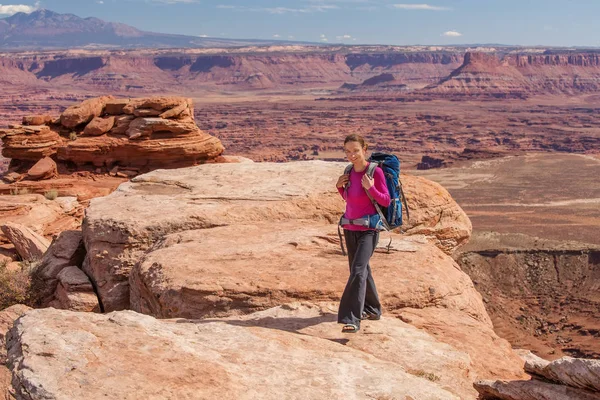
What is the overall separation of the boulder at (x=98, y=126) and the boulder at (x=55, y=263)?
927 cm

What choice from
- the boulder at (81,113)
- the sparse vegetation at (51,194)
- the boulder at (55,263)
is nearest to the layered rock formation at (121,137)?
the boulder at (81,113)

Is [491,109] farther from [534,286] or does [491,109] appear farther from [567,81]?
[534,286]

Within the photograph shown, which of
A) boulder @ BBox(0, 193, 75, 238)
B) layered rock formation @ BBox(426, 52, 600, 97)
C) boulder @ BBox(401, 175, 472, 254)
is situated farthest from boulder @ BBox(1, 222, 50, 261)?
layered rock formation @ BBox(426, 52, 600, 97)

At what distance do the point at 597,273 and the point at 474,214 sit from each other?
13.8 metres

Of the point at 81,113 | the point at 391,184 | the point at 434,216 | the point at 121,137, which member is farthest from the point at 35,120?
the point at 391,184

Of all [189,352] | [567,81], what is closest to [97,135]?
[189,352]

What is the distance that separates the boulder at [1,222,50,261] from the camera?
460 inches

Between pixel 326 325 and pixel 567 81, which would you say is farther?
pixel 567 81

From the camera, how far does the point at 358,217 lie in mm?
5879

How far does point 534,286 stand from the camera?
2652 cm

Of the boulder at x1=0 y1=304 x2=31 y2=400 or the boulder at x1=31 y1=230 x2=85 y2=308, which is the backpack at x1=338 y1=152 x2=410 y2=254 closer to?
the boulder at x1=0 y1=304 x2=31 y2=400

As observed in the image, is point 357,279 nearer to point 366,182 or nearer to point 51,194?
point 366,182

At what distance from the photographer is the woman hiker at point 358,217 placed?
226 inches

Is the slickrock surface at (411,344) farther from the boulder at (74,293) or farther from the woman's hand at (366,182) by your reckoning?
the boulder at (74,293)
